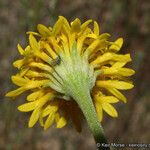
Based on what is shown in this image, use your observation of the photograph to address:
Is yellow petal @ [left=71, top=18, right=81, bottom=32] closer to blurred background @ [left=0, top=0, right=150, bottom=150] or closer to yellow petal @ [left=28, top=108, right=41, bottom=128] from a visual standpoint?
yellow petal @ [left=28, top=108, right=41, bottom=128]

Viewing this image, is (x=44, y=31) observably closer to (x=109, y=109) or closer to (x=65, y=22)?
(x=65, y=22)

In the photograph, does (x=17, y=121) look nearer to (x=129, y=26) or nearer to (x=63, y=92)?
(x=129, y=26)

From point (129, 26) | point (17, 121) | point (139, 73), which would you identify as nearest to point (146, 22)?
point (129, 26)

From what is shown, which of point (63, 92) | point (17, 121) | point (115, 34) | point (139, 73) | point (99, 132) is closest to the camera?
point (99, 132)

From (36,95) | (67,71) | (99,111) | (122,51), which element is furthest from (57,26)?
(122,51)

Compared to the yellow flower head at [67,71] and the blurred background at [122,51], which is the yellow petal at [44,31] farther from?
the blurred background at [122,51]

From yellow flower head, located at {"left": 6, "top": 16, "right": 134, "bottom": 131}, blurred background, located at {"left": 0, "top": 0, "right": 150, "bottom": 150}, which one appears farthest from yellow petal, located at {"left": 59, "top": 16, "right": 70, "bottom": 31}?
blurred background, located at {"left": 0, "top": 0, "right": 150, "bottom": 150}
